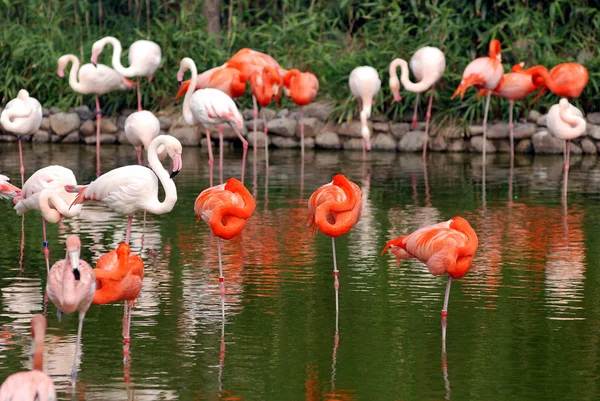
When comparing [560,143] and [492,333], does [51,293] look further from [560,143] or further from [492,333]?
[560,143]

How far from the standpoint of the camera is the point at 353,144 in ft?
59.0

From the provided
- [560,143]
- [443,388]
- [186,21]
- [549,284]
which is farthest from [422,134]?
[443,388]

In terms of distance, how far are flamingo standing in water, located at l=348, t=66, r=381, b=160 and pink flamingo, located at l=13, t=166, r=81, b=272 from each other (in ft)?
26.3

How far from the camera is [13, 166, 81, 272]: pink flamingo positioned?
8.20 meters

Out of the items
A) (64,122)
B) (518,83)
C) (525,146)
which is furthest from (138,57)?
(525,146)

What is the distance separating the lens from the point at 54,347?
6754mm

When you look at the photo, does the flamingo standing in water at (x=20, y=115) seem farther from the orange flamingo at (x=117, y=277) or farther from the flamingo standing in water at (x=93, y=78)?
the orange flamingo at (x=117, y=277)

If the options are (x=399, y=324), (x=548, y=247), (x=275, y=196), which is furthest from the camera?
(x=275, y=196)

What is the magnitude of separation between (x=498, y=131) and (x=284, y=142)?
325 cm

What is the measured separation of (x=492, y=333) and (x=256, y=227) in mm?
4049

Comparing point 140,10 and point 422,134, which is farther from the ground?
point 140,10

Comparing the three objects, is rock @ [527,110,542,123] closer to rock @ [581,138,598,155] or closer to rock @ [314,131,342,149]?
rock @ [581,138,598,155]

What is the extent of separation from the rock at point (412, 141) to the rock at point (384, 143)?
0.52 ft

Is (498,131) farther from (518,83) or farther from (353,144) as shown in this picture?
(353,144)
